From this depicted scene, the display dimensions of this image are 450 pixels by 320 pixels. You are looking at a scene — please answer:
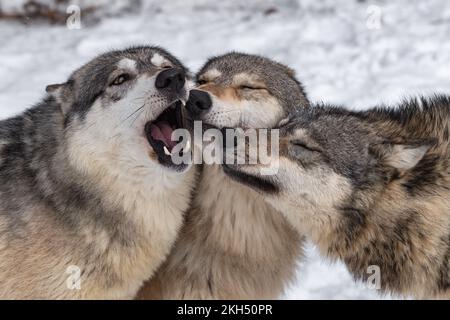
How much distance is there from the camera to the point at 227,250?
16.6ft

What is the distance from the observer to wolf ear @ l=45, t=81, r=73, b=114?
16.5ft

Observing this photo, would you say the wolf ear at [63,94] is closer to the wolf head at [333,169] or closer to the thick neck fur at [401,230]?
the wolf head at [333,169]

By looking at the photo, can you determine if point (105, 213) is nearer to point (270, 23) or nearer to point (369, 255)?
point (369, 255)

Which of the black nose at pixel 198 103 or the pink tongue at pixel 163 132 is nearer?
the black nose at pixel 198 103

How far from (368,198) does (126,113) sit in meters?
1.62

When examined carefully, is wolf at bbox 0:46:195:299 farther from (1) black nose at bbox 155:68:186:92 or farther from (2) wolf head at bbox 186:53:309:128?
(2) wolf head at bbox 186:53:309:128

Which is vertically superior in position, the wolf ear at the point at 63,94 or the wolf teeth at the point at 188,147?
the wolf ear at the point at 63,94

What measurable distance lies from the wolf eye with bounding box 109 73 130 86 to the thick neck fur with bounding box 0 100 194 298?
1.60 ft

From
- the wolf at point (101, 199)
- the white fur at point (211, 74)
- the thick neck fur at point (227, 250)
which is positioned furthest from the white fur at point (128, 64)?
the thick neck fur at point (227, 250)

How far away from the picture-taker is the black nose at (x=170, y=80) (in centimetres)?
455

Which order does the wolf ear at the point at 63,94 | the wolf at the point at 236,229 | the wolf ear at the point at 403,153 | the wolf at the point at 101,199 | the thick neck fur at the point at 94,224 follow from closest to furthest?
the wolf ear at the point at 403,153, the wolf at the point at 101,199, the thick neck fur at the point at 94,224, the wolf at the point at 236,229, the wolf ear at the point at 63,94

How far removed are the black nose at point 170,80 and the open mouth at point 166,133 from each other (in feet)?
0.67
